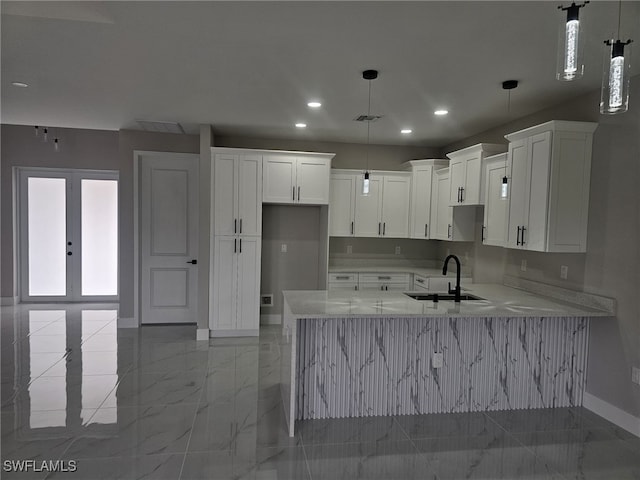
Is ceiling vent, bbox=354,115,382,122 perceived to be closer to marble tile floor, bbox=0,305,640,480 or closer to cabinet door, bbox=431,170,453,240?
cabinet door, bbox=431,170,453,240

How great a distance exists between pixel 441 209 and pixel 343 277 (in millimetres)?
1576

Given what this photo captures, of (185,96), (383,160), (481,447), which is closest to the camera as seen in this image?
(481,447)

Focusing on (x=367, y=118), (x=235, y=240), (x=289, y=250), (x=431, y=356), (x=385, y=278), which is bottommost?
(x=431, y=356)

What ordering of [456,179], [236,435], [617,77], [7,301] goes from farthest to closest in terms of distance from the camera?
[7,301] → [456,179] → [236,435] → [617,77]

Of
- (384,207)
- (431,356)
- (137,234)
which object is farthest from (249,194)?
(431,356)

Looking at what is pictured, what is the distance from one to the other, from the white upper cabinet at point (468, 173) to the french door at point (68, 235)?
577 centimetres

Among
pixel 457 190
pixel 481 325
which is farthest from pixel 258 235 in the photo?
pixel 481 325

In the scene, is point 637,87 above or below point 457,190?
above

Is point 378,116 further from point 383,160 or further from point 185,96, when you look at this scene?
point 185,96

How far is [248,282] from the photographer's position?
17.5ft

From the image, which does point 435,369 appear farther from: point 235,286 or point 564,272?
point 235,286

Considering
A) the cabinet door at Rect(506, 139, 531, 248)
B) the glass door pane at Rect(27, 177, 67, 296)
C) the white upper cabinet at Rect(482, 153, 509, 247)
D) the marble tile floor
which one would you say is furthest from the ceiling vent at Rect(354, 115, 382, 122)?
the glass door pane at Rect(27, 177, 67, 296)

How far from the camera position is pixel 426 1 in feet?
7.24

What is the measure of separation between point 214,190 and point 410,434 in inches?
142
